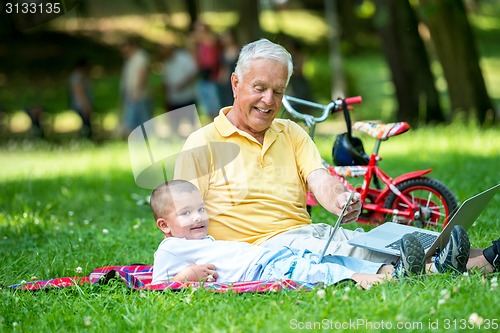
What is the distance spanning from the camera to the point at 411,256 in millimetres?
4270

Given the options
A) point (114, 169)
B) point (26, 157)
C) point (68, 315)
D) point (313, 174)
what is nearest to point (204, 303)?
point (68, 315)

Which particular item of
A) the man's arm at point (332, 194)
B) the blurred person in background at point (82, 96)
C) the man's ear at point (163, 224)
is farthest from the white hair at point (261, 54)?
the blurred person in background at point (82, 96)

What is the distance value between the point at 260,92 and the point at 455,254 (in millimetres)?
1280

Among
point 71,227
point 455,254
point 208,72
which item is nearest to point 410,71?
point 208,72

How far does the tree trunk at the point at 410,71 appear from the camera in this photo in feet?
47.4

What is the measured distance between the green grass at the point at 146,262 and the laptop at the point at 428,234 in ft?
0.94

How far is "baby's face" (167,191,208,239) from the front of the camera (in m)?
4.66

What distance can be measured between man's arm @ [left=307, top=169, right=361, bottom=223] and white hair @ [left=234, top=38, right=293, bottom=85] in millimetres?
571

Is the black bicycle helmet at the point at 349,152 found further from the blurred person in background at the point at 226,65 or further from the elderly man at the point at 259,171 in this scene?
the blurred person in background at the point at 226,65

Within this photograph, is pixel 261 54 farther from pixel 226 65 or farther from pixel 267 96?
pixel 226 65

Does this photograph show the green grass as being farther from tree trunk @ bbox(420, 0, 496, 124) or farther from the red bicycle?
tree trunk @ bbox(420, 0, 496, 124)

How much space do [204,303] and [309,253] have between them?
29.1 inches

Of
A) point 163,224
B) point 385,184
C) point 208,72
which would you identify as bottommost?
point 208,72

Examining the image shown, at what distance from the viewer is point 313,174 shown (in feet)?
16.0
